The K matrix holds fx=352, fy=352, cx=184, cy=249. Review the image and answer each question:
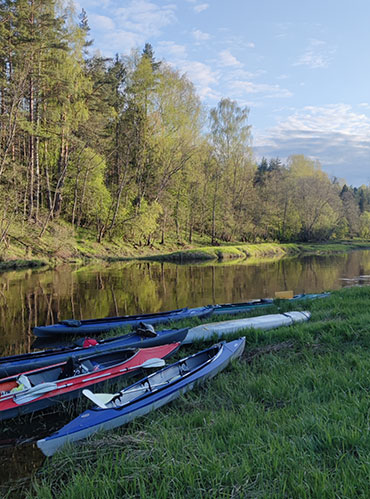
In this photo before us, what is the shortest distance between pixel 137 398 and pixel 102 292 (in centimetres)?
1046

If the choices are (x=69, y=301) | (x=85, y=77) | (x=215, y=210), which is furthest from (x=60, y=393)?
(x=215, y=210)

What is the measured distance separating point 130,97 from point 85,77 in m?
3.98

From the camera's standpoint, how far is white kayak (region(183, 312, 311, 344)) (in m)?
7.09

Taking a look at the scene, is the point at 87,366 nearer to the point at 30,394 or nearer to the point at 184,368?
the point at 30,394

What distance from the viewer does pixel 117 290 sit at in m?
14.6

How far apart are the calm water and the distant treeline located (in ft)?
21.4

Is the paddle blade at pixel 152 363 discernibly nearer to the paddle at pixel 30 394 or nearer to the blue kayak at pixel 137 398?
the blue kayak at pixel 137 398

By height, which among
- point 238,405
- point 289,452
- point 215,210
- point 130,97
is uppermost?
point 130,97

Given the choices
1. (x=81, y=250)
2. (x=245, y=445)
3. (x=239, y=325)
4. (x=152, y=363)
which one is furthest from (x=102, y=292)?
(x=81, y=250)

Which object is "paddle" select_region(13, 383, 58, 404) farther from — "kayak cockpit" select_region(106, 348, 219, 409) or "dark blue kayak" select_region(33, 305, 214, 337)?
"dark blue kayak" select_region(33, 305, 214, 337)

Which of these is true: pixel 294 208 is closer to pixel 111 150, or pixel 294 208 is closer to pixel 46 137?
pixel 111 150

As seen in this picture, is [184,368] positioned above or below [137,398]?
below

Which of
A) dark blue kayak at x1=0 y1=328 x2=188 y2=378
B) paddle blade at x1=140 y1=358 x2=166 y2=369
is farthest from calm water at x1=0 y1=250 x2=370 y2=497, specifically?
paddle blade at x1=140 y1=358 x2=166 y2=369

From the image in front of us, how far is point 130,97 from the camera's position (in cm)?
3075
